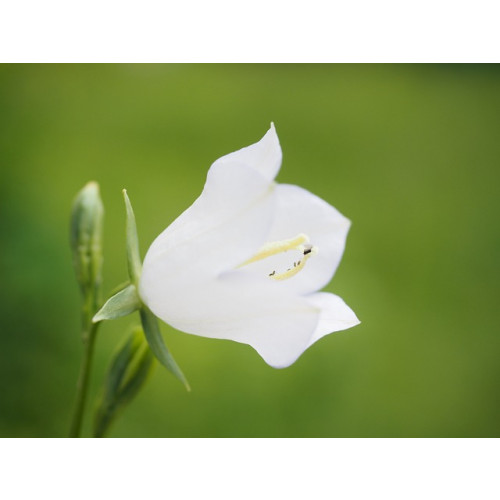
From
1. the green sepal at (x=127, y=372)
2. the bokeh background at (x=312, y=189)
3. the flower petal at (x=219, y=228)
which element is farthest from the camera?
the bokeh background at (x=312, y=189)

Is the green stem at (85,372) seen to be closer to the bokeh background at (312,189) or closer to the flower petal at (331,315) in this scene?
the flower petal at (331,315)

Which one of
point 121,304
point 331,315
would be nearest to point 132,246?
point 121,304

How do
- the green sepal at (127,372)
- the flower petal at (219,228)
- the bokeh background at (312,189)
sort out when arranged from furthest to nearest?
1. the bokeh background at (312,189)
2. the green sepal at (127,372)
3. the flower petal at (219,228)

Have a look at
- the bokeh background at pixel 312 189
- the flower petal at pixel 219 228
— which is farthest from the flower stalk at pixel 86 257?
the bokeh background at pixel 312 189

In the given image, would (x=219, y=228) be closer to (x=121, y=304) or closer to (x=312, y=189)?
(x=121, y=304)

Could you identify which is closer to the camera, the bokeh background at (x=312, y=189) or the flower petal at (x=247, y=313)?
the flower petal at (x=247, y=313)
